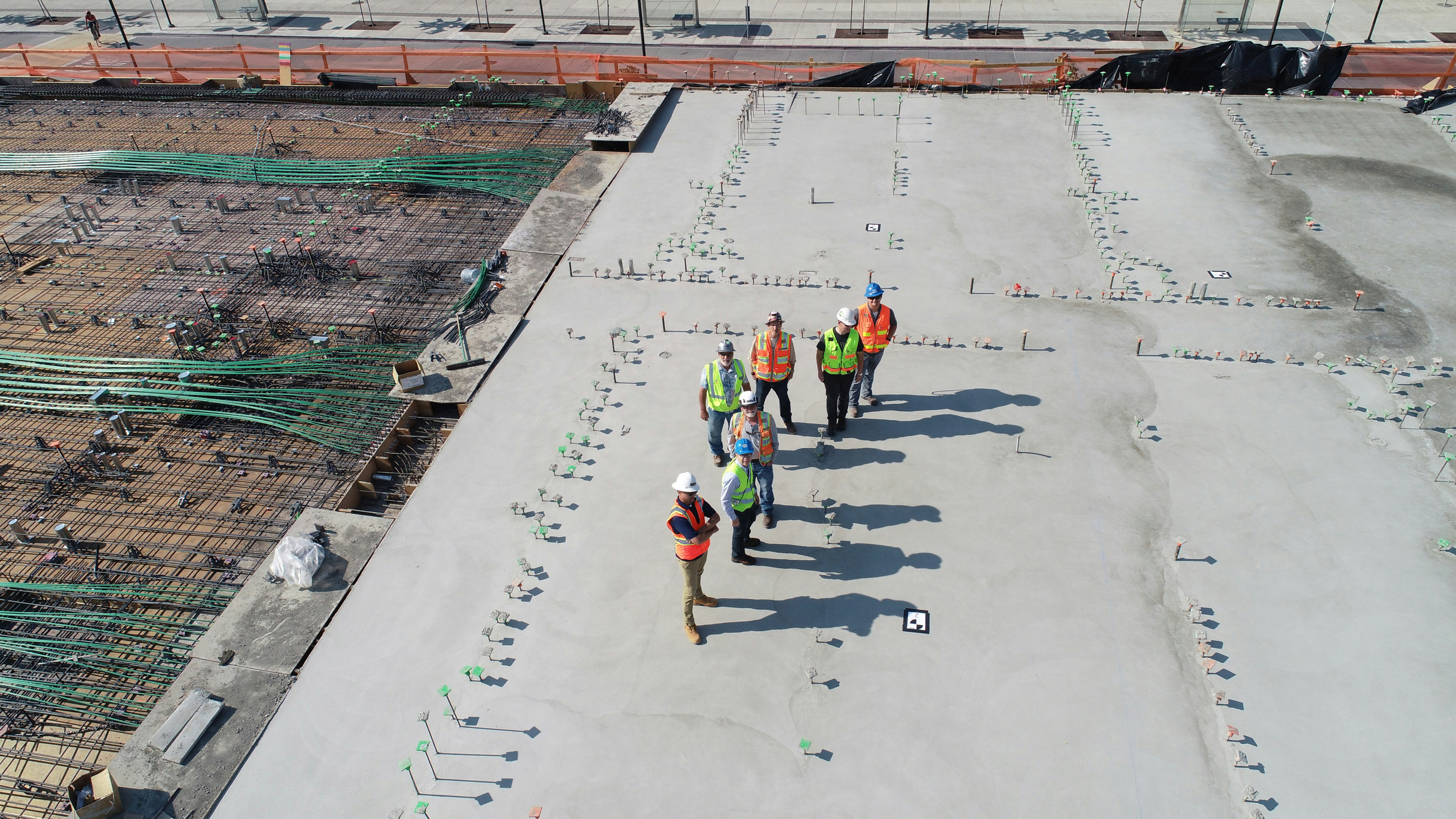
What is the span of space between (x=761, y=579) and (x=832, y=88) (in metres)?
14.3

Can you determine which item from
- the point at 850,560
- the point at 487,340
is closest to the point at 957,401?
the point at 850,560

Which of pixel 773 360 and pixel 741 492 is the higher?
pixel 773 360

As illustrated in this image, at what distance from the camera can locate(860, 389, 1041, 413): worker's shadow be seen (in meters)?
10.7

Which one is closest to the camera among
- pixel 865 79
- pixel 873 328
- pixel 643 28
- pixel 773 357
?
pixel 773 357

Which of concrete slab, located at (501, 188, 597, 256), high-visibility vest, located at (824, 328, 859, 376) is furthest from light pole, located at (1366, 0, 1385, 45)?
high-visibility vest, located at (824, 328, 859, 376)

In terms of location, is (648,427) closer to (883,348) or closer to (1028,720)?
(883,348)

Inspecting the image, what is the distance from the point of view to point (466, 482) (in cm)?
993

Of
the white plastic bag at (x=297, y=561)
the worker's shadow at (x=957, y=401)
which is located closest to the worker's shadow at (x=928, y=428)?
the worker's shadow at (x=957, y=401)

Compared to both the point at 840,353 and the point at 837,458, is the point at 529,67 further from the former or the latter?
the point at 837,458

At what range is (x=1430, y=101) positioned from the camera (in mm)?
17500

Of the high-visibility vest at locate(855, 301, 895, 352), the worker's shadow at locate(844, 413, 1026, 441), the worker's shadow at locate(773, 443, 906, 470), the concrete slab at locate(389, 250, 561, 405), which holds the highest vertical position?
the high-visibility vest at locate(855, 301, 895, 352)

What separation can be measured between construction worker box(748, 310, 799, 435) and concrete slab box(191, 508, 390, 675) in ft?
14.5

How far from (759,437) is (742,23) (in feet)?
89.5

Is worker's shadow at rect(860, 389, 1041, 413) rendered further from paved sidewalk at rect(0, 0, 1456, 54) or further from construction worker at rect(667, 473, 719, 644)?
paved sidewalk at rect(0, 0, 1456, 54)
